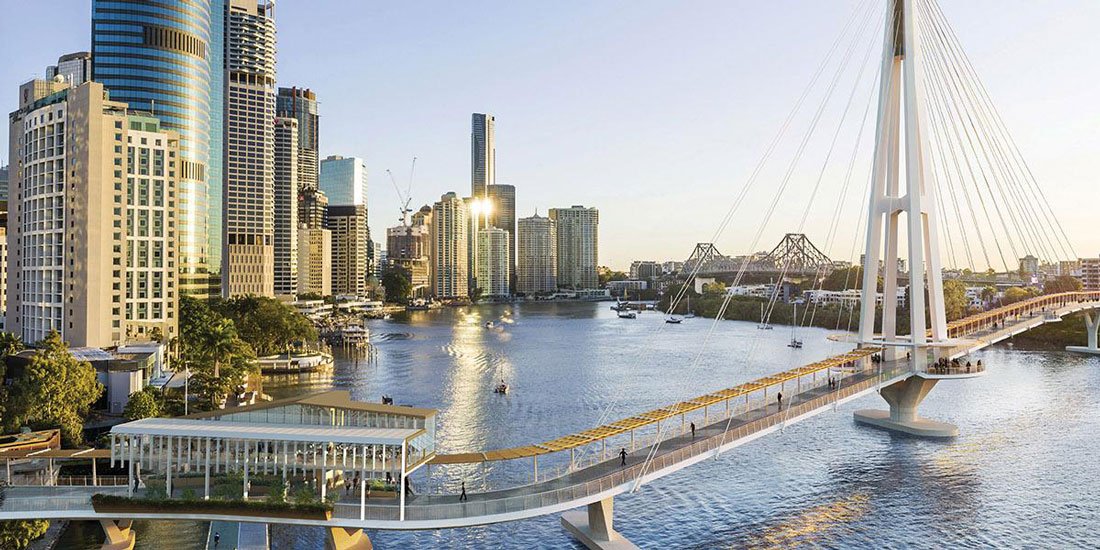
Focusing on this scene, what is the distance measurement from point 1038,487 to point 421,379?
55.9m

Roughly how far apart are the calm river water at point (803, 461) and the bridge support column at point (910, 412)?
970 millimetres

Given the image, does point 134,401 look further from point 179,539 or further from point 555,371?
point 555,371

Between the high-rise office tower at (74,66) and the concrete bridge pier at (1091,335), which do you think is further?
the high-rise office tower at (74,66)

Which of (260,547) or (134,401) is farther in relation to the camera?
(134,401)

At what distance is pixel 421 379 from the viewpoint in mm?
79625

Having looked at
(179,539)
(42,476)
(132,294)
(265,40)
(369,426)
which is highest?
(265,40)

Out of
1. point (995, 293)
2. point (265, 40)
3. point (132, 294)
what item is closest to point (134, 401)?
point (132, 294)

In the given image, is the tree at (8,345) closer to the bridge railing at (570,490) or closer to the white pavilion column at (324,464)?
the white pavilion column at (324,464)

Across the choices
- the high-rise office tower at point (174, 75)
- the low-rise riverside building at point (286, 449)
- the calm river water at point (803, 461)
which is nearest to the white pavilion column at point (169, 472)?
the low-rise riverside building at point (286, 449)

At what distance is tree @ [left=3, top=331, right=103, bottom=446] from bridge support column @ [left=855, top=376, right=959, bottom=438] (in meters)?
47.1

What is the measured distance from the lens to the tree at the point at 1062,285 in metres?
129

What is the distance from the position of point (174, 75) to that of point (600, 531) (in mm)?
85940

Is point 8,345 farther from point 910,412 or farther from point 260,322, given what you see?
point 910,412

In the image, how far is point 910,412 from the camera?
4922 centimetres
